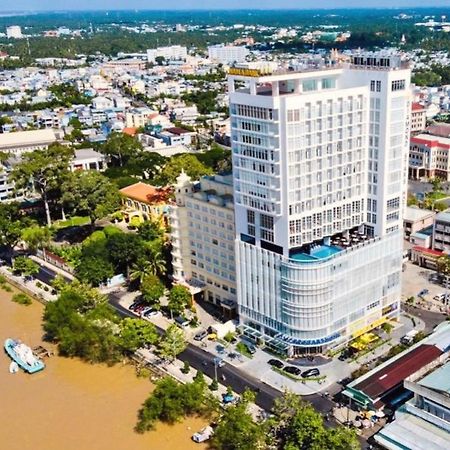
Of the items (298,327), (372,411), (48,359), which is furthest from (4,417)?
(372,411)

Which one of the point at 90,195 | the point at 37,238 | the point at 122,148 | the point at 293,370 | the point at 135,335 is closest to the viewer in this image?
the point at 293,370

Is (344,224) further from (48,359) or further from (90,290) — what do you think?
(48,359)

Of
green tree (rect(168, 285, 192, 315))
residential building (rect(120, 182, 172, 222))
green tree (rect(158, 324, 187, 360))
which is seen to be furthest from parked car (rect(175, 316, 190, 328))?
residential building (rect(120, 182, 172, 222))

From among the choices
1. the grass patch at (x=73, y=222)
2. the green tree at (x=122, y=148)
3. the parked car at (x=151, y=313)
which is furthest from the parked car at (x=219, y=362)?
the green tree at (x=122, y=148)

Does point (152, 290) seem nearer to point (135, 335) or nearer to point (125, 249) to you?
point (125, 249)

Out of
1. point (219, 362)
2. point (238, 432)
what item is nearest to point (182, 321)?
point (219, 362)

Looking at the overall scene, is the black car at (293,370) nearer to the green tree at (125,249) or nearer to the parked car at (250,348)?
the parked car at (250,348)

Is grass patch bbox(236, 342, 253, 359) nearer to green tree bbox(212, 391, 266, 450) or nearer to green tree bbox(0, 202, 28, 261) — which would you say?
green tree bbox(212, 391, 266, 450)
